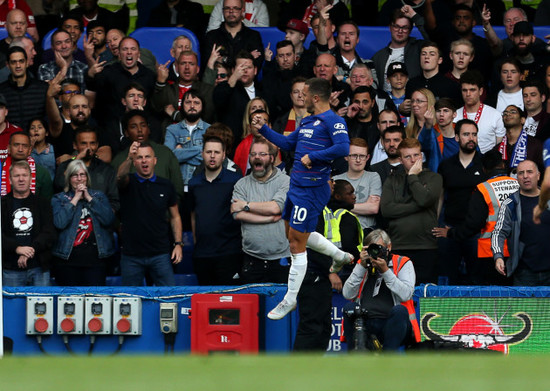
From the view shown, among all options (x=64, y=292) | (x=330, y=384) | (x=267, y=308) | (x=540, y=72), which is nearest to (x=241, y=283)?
(x=267, y=308)

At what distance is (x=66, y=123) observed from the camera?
12594mm

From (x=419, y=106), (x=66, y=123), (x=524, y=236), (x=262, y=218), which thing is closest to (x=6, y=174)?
(x=66, y=123)

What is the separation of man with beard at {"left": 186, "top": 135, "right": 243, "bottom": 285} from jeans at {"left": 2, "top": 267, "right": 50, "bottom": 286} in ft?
5.12

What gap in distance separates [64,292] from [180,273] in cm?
243

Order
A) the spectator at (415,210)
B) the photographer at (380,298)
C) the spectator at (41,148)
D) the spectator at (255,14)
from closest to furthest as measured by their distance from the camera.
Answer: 1. the photographer at (380,298)
2. the spectator at (415,210)
3. the spectator at (41,148)
4. the spectator at (255,14)

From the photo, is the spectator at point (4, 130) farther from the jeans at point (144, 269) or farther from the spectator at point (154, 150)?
the jeans at point (144, 269)

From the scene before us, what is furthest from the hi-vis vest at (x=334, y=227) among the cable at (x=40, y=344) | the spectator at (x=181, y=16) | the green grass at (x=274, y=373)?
the spectator at (x=181, y=16)

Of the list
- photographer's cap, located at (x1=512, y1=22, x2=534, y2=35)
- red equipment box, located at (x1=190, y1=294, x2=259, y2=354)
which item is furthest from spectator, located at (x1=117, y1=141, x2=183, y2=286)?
photographer's cap, located at (x1=512, y1=22, x2=534, y2=35)

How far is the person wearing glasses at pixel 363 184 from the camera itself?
1122 centimetres

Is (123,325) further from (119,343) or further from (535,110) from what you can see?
(535,110)

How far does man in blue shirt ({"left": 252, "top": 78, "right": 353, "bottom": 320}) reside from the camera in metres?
9.02

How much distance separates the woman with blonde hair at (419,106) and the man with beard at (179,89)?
233 centimetres

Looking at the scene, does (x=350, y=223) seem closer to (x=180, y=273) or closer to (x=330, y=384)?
(x=180, y=273)

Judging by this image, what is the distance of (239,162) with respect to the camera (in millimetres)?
12133
